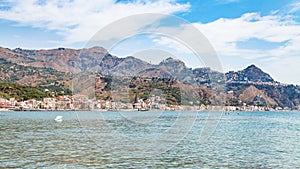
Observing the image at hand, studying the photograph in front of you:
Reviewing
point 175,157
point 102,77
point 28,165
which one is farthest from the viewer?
point 102,77

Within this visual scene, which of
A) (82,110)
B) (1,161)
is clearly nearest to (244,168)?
(1,161)

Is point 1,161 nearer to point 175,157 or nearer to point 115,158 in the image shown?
point 115,158

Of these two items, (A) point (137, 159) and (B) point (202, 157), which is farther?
(B) point (202, 157)

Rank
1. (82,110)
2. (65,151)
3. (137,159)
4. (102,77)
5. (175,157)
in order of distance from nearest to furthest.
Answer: (137,159)
(175,157)
(65,151)
(102,77)
(82,110)

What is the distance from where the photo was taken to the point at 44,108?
18688 cm

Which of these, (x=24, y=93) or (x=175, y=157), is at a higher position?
(x=24, y=93)

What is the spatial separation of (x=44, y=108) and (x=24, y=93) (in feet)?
52.7

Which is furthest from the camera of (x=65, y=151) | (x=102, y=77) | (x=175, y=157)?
(x=102, y=77)

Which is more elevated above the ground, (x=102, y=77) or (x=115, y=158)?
(x=102, y=77)

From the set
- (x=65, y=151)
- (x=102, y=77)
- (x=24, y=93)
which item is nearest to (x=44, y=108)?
(x=24, y=93)

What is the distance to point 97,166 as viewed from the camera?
22828 mm

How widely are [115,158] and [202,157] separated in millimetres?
6675

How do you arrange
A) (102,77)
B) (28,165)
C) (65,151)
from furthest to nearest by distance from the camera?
(102,77)
(65,151)
(28,165)

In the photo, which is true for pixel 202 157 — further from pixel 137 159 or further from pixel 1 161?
pixel 1 161
